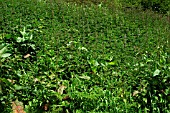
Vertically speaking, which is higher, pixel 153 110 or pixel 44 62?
pixel 44 62

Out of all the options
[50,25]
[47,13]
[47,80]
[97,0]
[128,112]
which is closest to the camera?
[128,112]

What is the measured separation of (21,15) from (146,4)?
14.4 ft

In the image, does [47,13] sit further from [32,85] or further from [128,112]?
[128,112]

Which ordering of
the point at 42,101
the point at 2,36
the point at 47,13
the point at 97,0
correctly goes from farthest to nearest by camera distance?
the point at 97,0, the point at 47,13, the point at 2,36, the point at 42,101

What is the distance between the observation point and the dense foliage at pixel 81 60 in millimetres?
3918

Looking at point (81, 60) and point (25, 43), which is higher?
point (25, 43)

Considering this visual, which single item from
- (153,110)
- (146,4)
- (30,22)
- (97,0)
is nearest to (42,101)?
(153,110)

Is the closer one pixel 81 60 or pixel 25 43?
A: pixel 81 60

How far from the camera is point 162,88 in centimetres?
388

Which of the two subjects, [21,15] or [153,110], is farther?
[21,15]

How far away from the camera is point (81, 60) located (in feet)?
15.7

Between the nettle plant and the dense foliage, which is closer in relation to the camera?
the dense foliage

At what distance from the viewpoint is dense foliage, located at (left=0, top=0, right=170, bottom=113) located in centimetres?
392

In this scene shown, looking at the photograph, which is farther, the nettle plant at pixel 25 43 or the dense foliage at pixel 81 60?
the nettle plant at pixel 25 43
